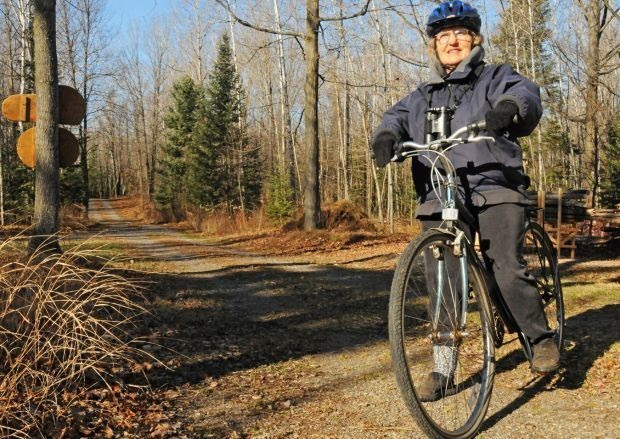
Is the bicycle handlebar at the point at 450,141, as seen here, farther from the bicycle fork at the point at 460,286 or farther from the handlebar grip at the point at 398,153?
the bicycle fork at the point at 460,286

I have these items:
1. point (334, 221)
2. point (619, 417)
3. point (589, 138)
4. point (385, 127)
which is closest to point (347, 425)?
point (619, 417)

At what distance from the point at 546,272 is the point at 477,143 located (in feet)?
4.35

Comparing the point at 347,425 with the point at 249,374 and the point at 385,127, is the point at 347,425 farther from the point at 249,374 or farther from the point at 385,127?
the point at 385,127

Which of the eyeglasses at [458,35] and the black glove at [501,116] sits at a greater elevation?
the eyeglasses at [458,35]

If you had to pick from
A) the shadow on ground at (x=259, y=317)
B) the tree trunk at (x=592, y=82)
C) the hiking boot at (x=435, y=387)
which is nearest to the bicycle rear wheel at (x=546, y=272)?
the hiking boot at (x=435, y=387)

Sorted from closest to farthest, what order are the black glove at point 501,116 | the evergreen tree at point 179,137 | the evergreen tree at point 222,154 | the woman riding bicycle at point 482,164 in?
the black glove at point 501,116, the woman riding bicycle at point 482,164, the evergreen tree at point 222,154, the evergreen tree at point 179,137

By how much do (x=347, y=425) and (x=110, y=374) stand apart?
57.5 inches

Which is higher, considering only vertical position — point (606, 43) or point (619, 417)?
point (606, 43)

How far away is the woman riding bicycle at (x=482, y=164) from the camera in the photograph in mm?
2771

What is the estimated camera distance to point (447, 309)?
2602 mm

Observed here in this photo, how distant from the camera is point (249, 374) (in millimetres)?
3715

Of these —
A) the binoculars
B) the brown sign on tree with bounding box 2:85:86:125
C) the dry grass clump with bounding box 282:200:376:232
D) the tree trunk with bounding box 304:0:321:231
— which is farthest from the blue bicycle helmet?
the dry grass clump with bounding box 282:200:376:232

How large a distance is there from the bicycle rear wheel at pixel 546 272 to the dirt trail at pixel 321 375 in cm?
32

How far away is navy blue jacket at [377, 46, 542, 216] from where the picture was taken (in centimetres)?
279
